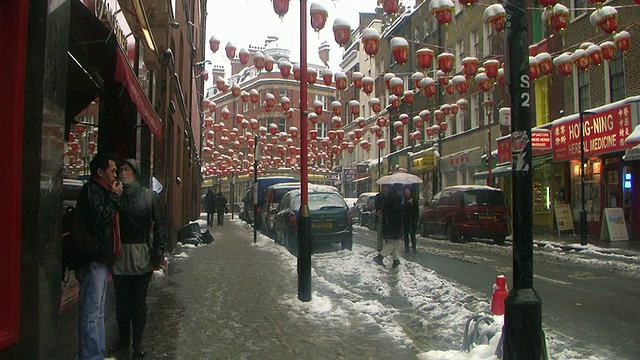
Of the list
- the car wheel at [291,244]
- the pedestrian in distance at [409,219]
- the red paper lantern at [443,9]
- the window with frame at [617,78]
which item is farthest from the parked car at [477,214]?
the red paper lantern at [443,9]

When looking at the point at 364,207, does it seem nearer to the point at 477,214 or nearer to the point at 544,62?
the point at 477,214

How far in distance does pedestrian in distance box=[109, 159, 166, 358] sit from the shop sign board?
17.3m

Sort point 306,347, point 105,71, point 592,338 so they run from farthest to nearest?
point 105,71, point 592,338, point 306,347

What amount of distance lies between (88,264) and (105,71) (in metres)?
3.50

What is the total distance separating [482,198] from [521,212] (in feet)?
45.4

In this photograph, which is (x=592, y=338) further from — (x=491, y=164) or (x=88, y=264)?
(x=491, y=164)

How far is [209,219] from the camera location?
27.9 m

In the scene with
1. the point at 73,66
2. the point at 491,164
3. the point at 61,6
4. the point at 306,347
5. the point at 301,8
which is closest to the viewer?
the point at 61,6

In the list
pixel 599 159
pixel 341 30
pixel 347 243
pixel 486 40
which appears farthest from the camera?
pixel 486 40

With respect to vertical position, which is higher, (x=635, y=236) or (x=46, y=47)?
(x=46, y=47)

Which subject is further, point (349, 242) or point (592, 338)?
point (349, 242)

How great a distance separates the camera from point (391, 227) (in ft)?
37.5

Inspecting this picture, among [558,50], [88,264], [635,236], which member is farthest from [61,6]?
[558,50]

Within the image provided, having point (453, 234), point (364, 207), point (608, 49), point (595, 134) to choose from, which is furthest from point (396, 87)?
point (364, 207)
